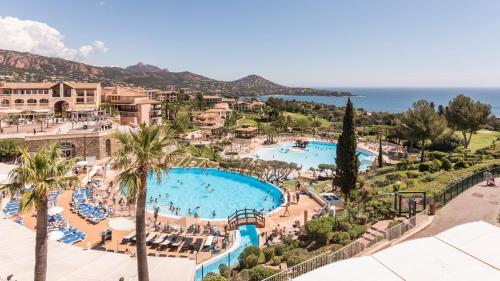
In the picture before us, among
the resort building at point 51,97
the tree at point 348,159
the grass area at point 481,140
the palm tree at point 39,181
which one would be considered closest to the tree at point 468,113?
the grass area at point 481,140

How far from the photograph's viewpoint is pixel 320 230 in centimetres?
1705

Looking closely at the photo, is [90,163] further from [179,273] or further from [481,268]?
[481,268]

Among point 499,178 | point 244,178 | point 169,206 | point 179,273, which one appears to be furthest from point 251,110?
point 179,273

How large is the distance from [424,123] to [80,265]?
37311 mm

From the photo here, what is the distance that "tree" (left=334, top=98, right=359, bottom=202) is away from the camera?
2650 centimetres

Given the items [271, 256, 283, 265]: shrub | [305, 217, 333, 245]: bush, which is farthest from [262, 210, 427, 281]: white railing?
[305, 217, 333, 245]: bush

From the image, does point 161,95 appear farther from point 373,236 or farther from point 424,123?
point 373,236

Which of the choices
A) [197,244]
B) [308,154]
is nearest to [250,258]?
[197,244]

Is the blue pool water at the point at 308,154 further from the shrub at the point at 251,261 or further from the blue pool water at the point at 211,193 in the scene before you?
the shrub at the point at 251,261

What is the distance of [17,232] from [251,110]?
336 feet

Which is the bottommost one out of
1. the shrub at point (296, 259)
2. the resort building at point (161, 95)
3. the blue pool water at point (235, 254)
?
the blue pool water at point (235, 254)

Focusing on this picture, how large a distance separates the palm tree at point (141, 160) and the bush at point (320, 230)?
10006 millimetres

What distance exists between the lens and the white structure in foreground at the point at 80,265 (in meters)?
11.1

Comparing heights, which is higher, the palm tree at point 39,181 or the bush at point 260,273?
the palm tree at point 39,181
